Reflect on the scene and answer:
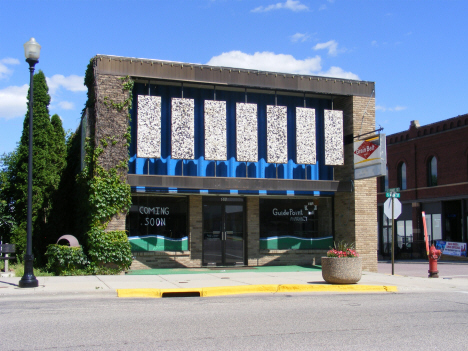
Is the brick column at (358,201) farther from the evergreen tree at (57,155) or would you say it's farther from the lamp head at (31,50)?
the lamp head at (31,50)

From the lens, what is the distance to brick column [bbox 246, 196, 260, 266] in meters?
18.4

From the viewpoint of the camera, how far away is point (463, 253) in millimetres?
32188

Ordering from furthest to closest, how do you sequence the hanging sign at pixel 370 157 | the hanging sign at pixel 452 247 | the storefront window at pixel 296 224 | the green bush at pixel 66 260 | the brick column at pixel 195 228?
the hanging sign at pixel 452 247, the storefront window at pixel 296 224, the brick column at pixel 195 228, the hanging sign at pixel 370 157, the green bush at pixel 66 260

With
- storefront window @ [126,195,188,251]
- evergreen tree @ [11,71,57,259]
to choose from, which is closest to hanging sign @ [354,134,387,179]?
storefront window @ [126,195,188,251]

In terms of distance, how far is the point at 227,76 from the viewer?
17.4 m

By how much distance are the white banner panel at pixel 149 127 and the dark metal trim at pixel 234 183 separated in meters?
0.84

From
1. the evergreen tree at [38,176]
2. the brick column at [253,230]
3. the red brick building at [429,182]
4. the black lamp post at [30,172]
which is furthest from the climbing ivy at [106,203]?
the red brick building at [429,182]

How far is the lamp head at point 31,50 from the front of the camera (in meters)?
12.7

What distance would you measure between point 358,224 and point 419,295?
5.77m

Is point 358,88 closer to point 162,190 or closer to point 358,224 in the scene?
point 358,224

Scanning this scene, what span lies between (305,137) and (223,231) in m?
4.60

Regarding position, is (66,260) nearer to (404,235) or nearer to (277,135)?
(277,135)

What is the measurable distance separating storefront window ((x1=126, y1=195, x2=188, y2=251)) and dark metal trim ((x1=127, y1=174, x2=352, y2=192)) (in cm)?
124

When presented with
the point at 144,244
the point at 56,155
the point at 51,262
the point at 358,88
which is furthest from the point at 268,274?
the point at 56,155
